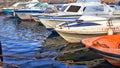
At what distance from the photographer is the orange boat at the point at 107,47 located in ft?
38.8

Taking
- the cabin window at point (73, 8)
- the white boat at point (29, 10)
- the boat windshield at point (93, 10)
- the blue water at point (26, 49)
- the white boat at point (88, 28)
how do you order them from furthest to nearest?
the white boat at point (29, 10) < the cabin window at point (73, 8) < the boat windshield at point (93, 10) < the white boat at point (88, 28) < the blue water at point (26, 49)

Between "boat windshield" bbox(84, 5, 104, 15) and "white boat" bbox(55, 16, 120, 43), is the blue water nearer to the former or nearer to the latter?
"white boat" bbox(55, 16, 120, 43)

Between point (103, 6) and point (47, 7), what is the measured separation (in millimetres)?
12161

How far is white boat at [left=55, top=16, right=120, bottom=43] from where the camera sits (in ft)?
56.3

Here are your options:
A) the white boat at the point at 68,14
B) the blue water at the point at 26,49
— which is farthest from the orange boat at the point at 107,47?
the white boat at the point at 68,14

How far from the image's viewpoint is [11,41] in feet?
66.5

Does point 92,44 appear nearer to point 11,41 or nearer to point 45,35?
point 11,41

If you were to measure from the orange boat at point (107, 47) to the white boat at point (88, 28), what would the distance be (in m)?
3.13

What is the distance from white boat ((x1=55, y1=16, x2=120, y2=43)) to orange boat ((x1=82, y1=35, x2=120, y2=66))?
313 cm

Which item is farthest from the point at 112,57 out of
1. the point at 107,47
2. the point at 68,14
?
the point at 68,14

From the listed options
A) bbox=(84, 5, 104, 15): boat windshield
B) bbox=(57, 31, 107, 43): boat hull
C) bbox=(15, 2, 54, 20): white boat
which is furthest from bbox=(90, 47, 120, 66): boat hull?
bbox=(15, 2, 54, 20): white boat

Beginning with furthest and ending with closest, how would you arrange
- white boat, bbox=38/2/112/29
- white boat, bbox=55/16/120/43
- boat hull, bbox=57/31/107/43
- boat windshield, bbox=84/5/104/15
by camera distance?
white boat, bbox=38/2/112/29
boat windshield, bbox=84/5/104/15
boat hull, bbox=57/31/107/43
white boat, bbox=55/16/120/43

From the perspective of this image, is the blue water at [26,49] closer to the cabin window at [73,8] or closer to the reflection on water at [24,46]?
the reflection on water at [24,46]

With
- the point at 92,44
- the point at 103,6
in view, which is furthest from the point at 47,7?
the point at 92,44
